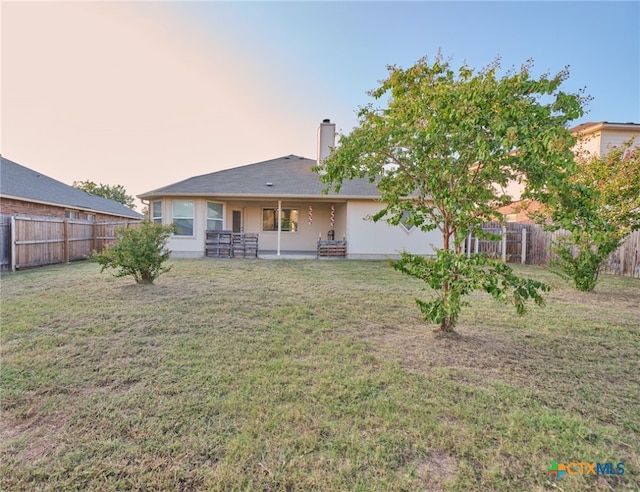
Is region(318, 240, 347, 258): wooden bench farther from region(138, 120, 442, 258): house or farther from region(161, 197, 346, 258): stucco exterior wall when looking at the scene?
region(161, 197, 346, 258): stucco exterior wall

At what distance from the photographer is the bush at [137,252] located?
20.3ft

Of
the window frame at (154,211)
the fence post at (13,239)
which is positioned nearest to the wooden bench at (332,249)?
the window frame at (154,211)

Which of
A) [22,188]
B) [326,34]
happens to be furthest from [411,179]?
[22,188]

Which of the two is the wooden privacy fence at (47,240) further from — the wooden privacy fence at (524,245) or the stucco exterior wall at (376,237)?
the wooden privacy fence at (524,245)

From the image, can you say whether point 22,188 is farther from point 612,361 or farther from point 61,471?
point 612,361

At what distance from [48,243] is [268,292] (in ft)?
32.3

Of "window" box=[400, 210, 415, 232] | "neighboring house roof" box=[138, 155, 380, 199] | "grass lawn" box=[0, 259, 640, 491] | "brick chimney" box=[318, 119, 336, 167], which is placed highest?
"brick chimney" box=[318, 119, 336, 167]

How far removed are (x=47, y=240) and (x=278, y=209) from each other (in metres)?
8.53

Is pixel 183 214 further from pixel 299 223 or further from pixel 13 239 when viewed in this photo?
pixel 299 223

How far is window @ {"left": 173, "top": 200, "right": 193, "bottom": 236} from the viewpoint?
12406mm

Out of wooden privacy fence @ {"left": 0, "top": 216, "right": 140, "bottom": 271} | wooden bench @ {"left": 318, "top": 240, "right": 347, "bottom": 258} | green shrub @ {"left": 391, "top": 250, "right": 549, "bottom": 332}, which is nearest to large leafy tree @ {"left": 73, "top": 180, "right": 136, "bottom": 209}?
wooden privacy fence @ {"left": 0, "top": 216, "right": 140, "bottom": 271}

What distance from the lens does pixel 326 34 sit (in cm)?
959

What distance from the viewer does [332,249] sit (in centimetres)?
1280

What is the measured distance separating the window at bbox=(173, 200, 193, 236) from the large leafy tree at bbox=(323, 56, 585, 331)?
10365 mm
